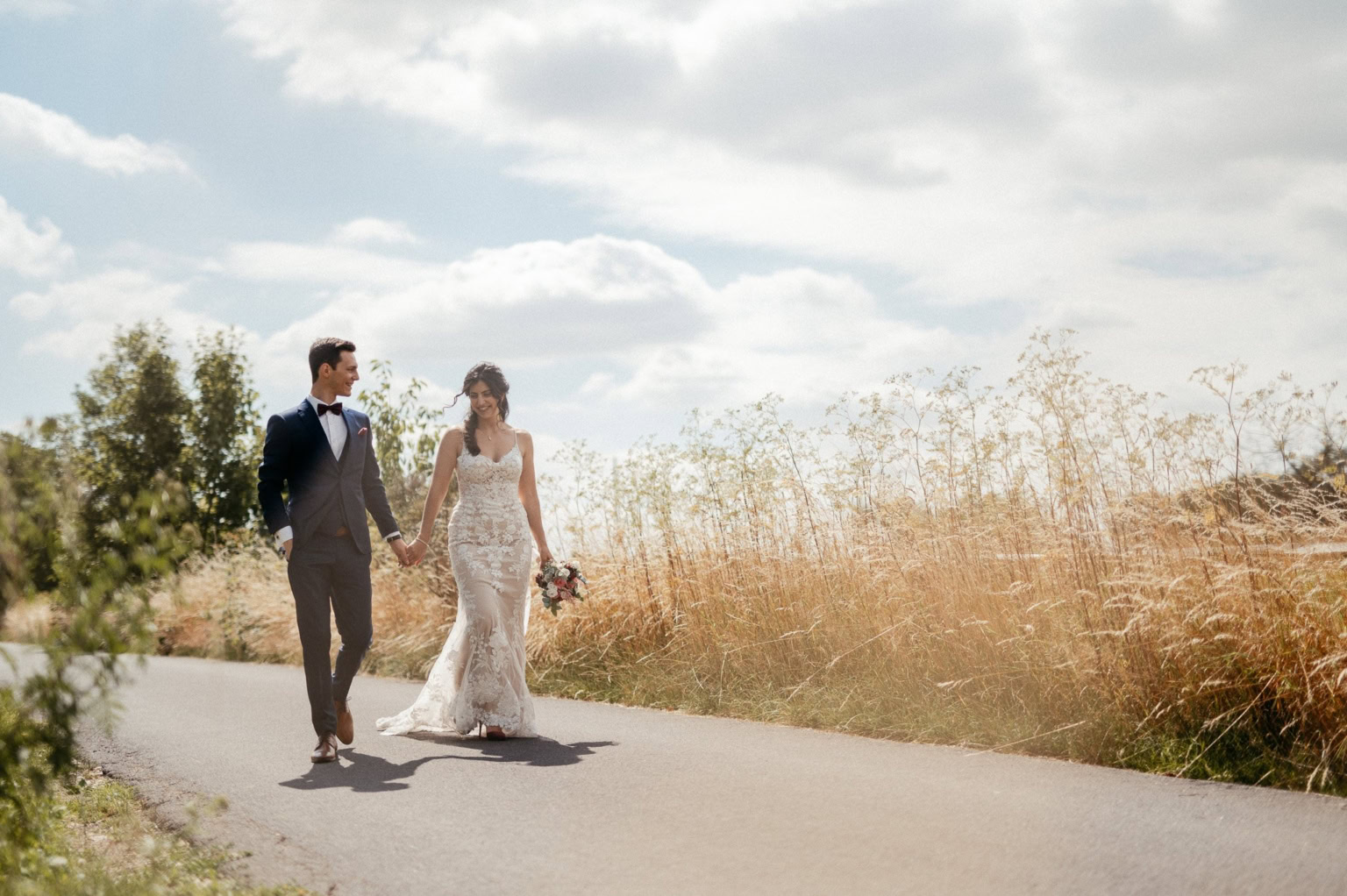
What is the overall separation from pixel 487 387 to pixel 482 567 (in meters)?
1.22

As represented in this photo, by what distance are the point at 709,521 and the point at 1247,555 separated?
16.5ft

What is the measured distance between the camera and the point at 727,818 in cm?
562

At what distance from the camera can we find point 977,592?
8320 millimetres

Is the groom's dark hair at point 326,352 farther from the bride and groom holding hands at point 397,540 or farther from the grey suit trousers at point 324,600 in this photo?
the grey suit trousers at point 324,600

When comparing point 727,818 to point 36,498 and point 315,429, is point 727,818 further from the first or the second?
point 315,429

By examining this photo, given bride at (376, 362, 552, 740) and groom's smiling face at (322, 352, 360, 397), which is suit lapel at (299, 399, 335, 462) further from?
bride at (376, 362, 552, 740)

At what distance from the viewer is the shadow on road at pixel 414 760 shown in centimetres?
679

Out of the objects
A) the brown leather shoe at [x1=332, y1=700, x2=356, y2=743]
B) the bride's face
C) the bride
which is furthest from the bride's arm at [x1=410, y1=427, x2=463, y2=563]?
the brown leather shoe at [x1=332, y1=700, x2=356, y2=743]

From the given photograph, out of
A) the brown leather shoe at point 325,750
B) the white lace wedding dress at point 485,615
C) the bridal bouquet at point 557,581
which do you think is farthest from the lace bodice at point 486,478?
the brown leather shoe at point 325,750

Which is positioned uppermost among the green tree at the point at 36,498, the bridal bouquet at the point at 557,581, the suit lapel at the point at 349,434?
the suit lapel at the point at 349,434

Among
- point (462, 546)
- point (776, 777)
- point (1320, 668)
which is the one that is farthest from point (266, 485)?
point (1320, 668)

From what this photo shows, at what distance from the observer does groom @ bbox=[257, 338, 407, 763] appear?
754cm

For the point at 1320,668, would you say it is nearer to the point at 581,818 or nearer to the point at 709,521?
the point at 581,818

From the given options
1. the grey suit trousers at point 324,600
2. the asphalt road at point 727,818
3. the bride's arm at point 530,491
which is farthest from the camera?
the bride's arm at point 530,491
